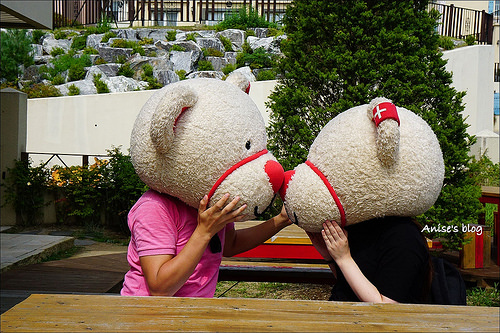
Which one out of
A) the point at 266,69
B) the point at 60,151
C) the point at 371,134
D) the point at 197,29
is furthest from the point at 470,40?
the point at 371,134

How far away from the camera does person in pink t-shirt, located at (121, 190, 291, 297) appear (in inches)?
78.0

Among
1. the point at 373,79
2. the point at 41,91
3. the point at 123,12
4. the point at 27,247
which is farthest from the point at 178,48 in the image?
the point at 373,79

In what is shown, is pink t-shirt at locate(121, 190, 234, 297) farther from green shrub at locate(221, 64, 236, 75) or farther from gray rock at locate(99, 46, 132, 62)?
gray rock at locate(99, 46, 132, 62)

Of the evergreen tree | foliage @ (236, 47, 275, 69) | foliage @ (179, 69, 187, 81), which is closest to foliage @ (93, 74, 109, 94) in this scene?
foliage @ (179, 69, 187, 81)

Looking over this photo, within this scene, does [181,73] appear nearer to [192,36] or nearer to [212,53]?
[212,53]

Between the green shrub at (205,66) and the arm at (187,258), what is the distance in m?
13.2

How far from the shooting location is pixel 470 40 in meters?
15.8

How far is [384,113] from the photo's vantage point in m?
1.91

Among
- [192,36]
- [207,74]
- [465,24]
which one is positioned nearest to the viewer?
[207,74]

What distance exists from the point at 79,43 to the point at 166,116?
632 inches

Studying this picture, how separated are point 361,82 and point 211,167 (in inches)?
131

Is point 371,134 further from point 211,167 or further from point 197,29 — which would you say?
point 197,29

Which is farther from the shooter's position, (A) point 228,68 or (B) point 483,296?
(A) point 228,68

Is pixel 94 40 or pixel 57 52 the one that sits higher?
pixel 94 40
